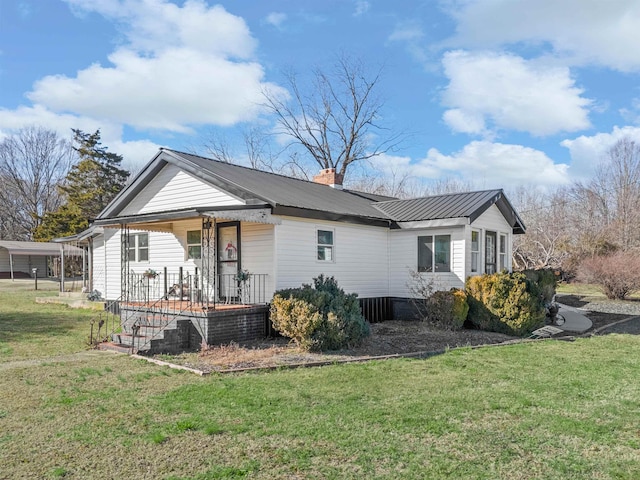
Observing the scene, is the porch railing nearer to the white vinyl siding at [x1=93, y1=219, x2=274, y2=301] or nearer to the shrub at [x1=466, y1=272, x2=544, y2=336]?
the white vinyl siding at [x1=93, y1=219, x2=274, y2=301]

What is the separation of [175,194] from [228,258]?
8.61ft

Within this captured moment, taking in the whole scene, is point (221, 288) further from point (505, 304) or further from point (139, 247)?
point (505, 304)

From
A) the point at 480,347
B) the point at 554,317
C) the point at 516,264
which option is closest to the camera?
the point at 480,347

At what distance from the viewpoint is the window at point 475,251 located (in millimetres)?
14172

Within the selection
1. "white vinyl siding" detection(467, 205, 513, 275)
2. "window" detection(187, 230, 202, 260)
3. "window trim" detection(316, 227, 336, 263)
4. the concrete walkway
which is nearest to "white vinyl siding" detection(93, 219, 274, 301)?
"window" detection(187, 230, 202, 260)

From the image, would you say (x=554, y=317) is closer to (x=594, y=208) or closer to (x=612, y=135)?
(x=594, y=208)

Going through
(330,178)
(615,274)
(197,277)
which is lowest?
(615,274)

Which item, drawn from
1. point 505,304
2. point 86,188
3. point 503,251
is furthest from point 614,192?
point 86,188

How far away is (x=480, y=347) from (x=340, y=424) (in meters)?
5.93

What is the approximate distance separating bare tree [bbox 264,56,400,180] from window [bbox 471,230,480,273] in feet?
67.3

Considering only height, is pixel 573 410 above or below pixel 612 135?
below

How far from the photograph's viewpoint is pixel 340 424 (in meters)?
5.15

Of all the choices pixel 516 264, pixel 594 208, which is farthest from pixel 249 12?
pixel 594 208

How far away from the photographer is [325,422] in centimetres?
521
